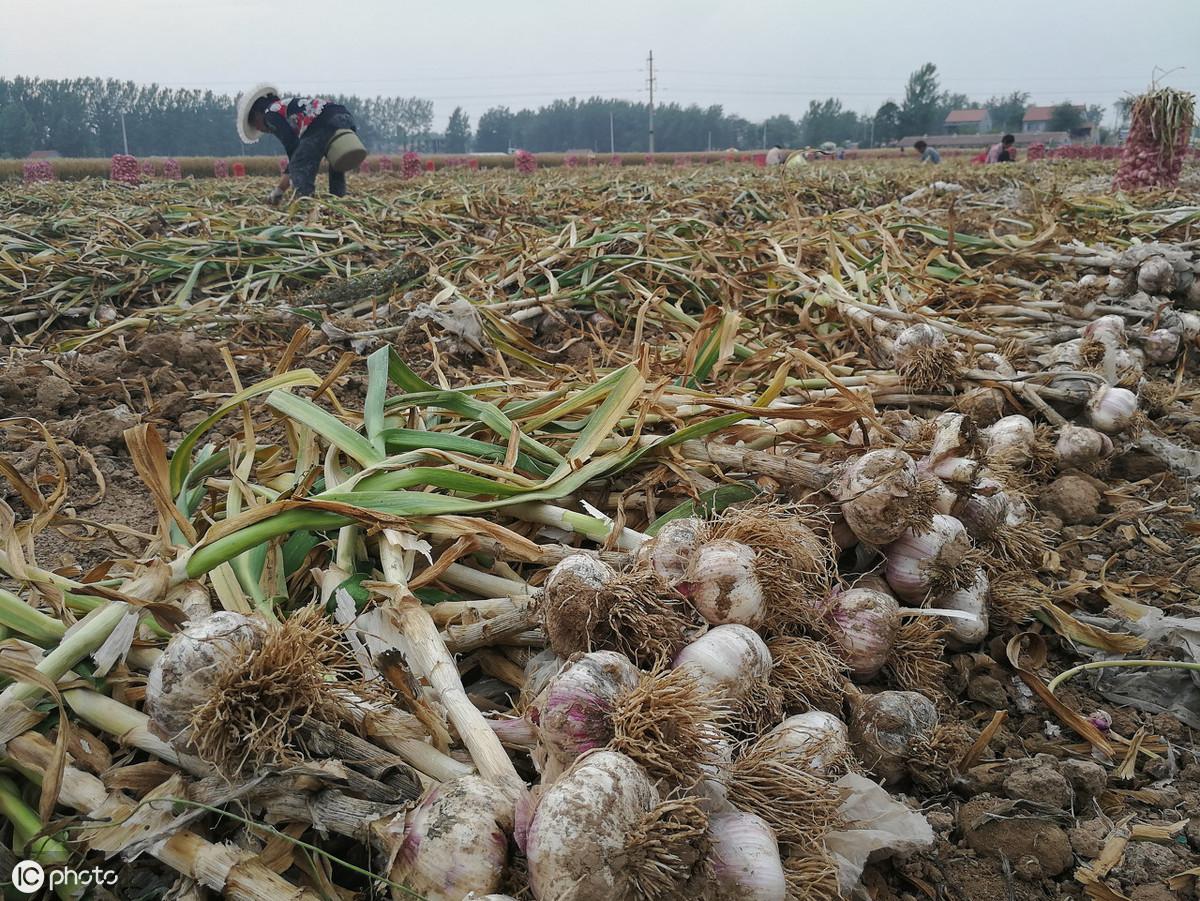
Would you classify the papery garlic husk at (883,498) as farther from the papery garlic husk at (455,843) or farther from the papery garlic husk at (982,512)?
the papery garlic husk at (455,843)

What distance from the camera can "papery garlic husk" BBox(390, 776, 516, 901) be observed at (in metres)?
0.91

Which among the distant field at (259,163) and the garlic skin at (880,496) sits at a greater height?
the distant field at (259,163)

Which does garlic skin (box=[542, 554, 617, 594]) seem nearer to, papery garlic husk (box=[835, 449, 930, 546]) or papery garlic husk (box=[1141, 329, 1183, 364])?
papery garlic husk (box=[835, 449, 930, 546])

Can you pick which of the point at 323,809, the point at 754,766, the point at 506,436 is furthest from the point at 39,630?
the point at 754,766

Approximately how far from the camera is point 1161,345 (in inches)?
123

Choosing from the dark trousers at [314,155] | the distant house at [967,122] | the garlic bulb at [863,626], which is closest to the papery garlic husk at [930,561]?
the garlic bulb at [863,626]

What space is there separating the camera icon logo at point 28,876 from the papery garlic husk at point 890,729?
3.94ft

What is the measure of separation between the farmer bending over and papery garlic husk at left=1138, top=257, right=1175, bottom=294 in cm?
763

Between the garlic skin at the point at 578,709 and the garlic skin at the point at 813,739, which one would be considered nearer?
the garlic skin at the point at 578,709

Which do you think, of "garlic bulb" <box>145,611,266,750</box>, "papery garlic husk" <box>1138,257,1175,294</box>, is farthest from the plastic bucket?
"garlic bulb" <box>145,611,266,750</box>

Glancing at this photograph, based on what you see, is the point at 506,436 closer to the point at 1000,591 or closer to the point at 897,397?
the point at 1000,591

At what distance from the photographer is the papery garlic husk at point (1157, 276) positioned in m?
3.37

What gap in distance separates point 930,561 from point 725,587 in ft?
1.63

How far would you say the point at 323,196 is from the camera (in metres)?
8.14
